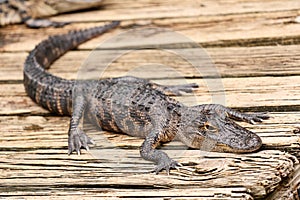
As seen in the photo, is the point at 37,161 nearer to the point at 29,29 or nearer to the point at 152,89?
the point at 152,89

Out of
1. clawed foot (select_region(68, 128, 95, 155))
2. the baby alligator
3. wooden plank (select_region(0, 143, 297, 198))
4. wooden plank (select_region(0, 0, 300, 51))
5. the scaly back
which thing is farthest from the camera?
wooden plank (select_region(0, 0, 300, 51))

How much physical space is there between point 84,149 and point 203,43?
1.42 metres

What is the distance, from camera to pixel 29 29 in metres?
4.80

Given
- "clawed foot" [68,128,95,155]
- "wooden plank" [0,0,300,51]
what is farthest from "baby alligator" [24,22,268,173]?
"wooden plank" [0,0,300,51]

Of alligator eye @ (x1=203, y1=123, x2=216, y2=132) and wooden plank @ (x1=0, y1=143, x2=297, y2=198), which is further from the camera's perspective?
alligator eye @ (x1=203, y1=123, x2=216, y2=132)

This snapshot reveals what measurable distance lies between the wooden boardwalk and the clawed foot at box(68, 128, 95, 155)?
4 centimetres

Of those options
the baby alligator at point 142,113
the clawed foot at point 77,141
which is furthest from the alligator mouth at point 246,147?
the clawed foot at point 77,141

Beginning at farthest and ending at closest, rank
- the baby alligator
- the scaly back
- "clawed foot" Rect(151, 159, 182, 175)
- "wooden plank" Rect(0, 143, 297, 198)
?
1. the scaly back
2. the baby alligator
3. "clawed foot" Rect(151, 159, 182, 175)
4. "wooden plank" Rect(0, 143, 297, 198)

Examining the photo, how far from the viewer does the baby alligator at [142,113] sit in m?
2.59

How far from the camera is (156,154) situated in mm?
2590

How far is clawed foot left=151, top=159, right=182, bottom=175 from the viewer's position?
242 centimetres

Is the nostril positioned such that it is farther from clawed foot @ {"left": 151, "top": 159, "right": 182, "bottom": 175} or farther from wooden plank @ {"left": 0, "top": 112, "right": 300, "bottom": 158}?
clawed foot @ {"left": 151, "top": 159, "right": 182, "bottom": 175}

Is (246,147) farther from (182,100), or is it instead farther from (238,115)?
(182,100)

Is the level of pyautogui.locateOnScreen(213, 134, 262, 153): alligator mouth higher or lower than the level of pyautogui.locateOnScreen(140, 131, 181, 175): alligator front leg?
higher
